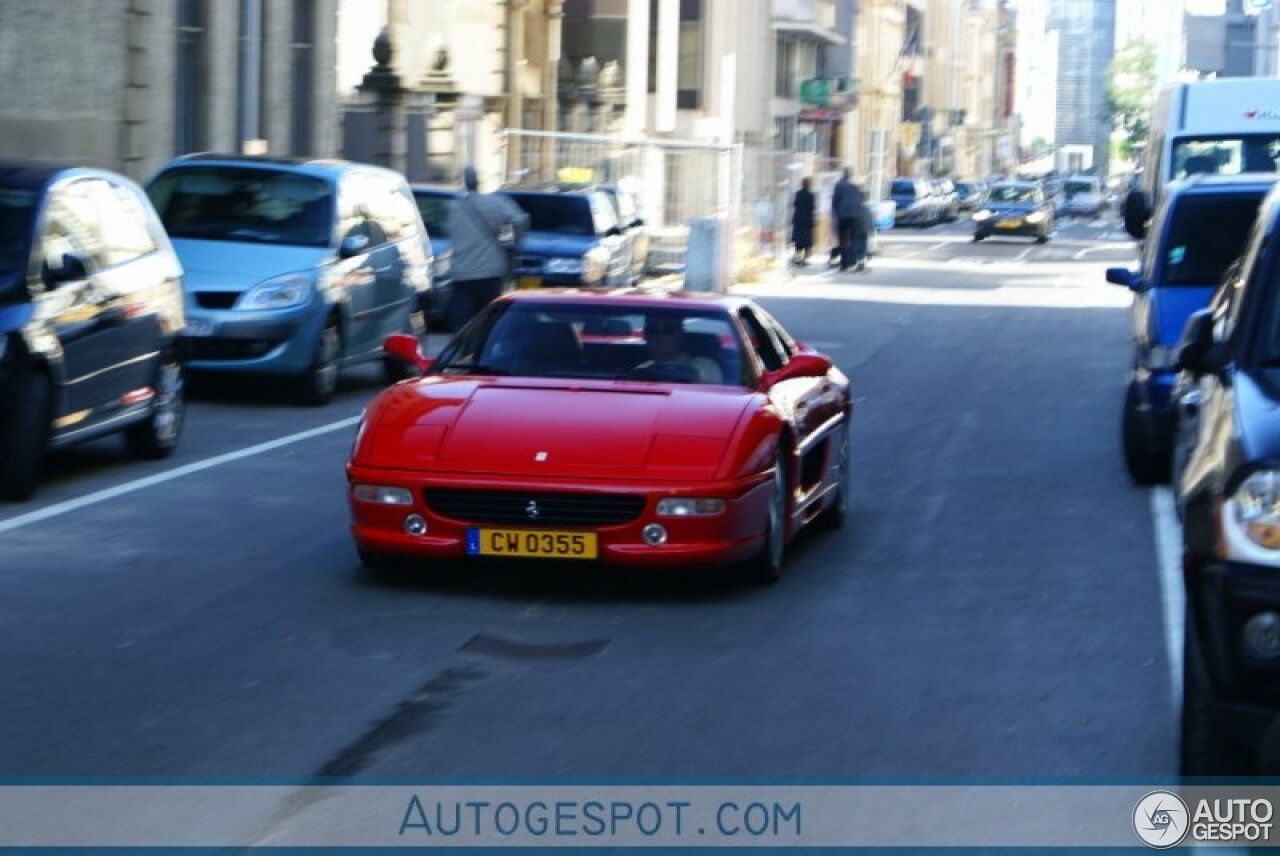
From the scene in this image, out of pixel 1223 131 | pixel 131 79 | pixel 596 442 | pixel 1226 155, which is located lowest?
pixel 596 442

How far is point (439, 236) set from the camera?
26562 millimetres

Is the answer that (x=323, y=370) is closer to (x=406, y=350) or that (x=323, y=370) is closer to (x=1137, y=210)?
(x=406, y=350)

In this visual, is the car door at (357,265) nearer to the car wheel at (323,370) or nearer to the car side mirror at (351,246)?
the car side mirror at (351,246)

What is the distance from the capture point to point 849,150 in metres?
95.8

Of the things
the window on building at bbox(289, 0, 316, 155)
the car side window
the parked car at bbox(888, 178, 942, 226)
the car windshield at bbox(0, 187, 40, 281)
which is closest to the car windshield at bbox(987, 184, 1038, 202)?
the parked car at bbox(888, 178, 942, 226)

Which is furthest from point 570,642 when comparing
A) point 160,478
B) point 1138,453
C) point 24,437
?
point 1138,453

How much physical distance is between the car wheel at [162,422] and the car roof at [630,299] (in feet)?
11.5

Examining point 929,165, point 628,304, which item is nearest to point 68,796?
point 628,304

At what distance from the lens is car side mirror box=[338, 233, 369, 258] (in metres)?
18.1

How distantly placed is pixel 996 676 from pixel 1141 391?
18.5ft

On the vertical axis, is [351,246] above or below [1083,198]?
below

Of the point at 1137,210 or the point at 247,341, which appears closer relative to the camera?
the point at 247,341

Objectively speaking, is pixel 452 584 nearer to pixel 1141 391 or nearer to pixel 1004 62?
pixel 1141 391

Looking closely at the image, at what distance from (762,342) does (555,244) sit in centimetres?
1852
